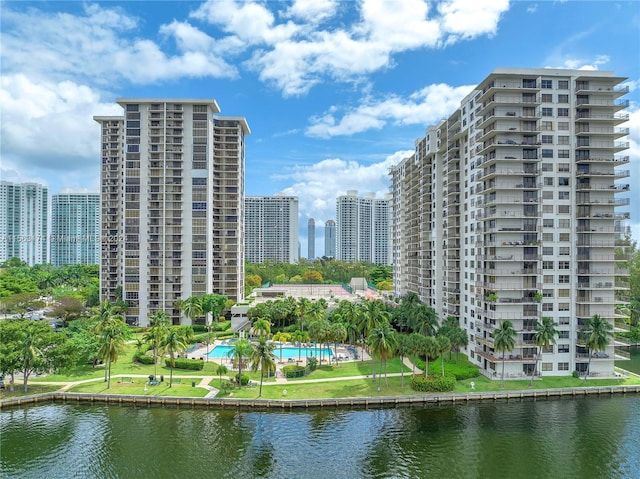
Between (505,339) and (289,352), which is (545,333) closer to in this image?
(505,339)

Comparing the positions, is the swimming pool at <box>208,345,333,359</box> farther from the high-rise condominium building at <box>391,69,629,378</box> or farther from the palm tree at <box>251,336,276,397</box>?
the high-rise condominium building at <box>391,69,629,378</box>

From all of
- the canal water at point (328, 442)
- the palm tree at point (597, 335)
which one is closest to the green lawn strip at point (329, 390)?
the canal water at point (328, 442)

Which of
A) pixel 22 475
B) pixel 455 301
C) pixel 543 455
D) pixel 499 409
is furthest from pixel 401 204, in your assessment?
pixel 22 475

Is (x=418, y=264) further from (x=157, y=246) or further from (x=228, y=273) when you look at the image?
(x=157, y=246)

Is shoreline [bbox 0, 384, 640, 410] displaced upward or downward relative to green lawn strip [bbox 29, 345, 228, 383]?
downward

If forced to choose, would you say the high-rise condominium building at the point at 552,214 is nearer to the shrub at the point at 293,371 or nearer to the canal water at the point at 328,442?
the canal water at the point at 328,442

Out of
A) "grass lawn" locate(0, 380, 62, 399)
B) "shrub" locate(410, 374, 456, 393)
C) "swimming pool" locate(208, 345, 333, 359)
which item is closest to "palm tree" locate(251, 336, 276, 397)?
"shrub" locate(410, 374, 456, 393)
